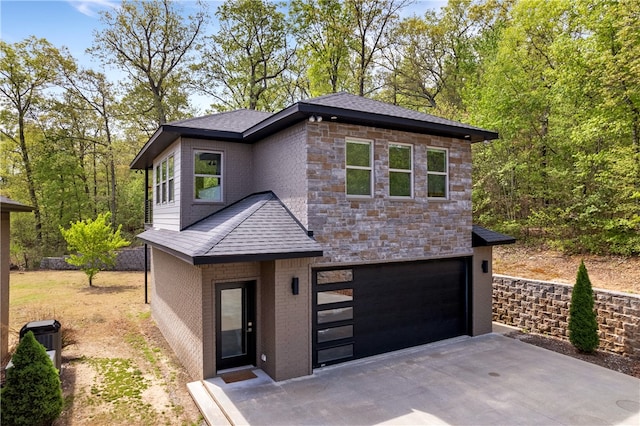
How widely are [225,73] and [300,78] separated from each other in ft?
18.6

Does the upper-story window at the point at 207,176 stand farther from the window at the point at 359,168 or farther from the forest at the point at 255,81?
the forest at the point at 255,81

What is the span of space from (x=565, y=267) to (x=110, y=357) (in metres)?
14.9

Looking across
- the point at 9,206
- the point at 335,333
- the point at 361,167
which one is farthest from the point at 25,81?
the point at 335,333

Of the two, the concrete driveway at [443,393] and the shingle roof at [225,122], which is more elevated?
the shingle roof at [225,122]

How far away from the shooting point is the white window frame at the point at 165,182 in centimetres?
1006

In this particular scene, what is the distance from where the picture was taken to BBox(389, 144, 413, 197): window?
8.62 meters

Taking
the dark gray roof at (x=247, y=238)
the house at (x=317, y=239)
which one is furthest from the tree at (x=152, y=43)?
the dark gray roof at (x=247, y=238)

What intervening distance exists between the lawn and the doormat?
0.76 metres

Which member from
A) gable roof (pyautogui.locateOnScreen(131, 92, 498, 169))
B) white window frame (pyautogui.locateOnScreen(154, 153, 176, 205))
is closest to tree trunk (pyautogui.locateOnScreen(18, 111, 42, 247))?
white window frame (pyautogui.locateOnScreen(154, 153, 176, 205))

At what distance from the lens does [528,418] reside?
5.66 m

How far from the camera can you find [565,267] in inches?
535

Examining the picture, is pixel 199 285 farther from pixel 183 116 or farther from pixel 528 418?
pixel 183 116

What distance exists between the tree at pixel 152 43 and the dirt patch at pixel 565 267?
23356 mm

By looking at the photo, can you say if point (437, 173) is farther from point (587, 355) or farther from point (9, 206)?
point (9, 206)
